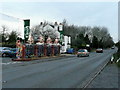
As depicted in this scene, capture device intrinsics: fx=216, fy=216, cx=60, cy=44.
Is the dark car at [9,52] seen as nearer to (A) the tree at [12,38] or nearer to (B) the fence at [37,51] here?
(B) the fence at [37,51]

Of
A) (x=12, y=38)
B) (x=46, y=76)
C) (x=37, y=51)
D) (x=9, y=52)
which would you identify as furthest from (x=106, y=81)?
(x=12, y=38)

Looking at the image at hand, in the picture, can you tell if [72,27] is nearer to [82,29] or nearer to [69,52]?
[82,29]

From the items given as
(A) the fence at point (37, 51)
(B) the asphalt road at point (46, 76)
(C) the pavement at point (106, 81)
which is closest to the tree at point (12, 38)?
(A) the fence at point (37, 51)

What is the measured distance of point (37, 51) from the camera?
1405 inches

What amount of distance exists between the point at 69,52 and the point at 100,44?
67.4 meters

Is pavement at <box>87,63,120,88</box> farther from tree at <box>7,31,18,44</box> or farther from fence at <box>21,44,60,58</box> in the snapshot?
tree at <box>7,31,18,44</box>

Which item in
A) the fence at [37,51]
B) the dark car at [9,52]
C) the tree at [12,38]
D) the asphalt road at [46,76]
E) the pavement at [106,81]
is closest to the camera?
the pavement at [106,81]

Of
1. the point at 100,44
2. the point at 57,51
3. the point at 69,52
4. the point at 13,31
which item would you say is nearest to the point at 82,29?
the point at 100,44

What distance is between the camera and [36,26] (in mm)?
86938

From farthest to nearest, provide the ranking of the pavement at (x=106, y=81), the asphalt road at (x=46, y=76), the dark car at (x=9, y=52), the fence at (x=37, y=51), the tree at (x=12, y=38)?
the tree at (x=12, y=38) → the dark car at (x=9, y=52) → the fence at (x=37, y=51) → the asphalt road at (x=46, y=76) → the pavement at (x=106, y=81)

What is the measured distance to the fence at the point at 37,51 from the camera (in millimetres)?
31625

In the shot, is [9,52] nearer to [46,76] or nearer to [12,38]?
[46,76]

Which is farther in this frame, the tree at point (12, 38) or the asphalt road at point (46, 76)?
the tree at point (12, 38)

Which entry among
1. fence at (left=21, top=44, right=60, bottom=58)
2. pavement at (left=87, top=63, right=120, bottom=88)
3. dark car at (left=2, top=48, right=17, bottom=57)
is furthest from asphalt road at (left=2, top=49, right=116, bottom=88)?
dark car at (left=2, top=48, right=17, bottom=57)
